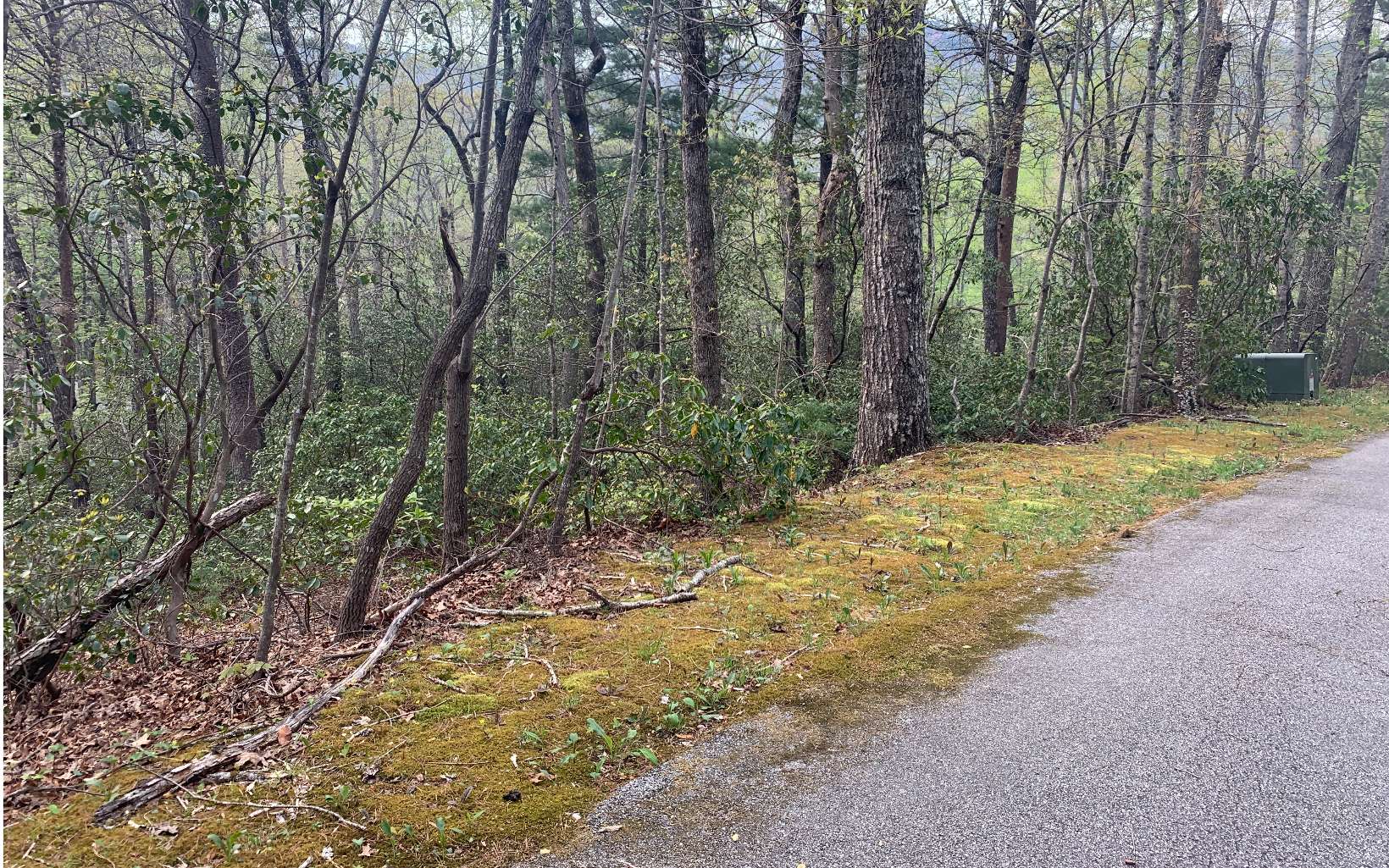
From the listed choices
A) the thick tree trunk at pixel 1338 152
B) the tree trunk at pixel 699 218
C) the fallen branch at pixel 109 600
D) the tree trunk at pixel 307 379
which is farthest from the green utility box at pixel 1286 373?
the fallen branch at pixel 109 600

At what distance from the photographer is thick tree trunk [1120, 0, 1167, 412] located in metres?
10.8

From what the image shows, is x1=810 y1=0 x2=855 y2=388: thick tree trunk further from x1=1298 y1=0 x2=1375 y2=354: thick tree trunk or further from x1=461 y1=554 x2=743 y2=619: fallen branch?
x1=1298 y1=0 x2=1375 y2=354: thick tree trunk

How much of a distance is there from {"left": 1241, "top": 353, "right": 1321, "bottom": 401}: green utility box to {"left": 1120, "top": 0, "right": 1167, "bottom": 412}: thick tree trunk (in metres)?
2.86

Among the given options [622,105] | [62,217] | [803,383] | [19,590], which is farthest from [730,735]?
[622,105]

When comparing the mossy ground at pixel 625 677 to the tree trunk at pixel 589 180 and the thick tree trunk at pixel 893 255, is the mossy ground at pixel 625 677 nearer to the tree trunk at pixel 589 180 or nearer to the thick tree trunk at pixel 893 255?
the thick tree trunk at pixel 893 255

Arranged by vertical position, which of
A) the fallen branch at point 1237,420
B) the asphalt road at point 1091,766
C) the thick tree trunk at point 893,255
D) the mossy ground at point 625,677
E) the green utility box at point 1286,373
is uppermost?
the thick tree trunk at point 893,255

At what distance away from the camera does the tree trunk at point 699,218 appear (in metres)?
8.97

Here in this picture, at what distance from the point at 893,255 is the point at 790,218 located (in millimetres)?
4720

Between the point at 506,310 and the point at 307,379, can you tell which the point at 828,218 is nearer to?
the point at 506,310

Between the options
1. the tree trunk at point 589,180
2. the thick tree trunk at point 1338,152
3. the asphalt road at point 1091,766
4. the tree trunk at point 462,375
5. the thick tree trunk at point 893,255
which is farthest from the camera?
the thick tree trunk at point 1338,152

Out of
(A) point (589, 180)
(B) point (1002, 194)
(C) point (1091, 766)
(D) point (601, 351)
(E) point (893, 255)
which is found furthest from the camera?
(A) point (589, 180)

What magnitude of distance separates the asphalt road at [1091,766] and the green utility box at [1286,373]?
11.5m

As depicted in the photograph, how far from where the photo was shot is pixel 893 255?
26.3ft

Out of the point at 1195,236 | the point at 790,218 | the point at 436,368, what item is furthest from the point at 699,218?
the point at 1195,236
